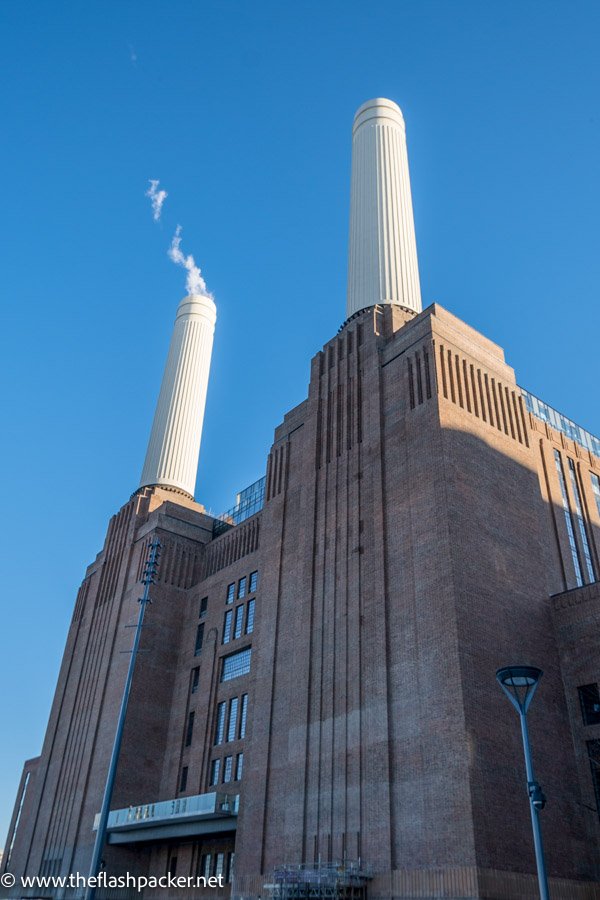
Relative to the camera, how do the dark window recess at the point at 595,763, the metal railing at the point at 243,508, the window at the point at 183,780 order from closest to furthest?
the dark window recess at the point at 595,763
the window at the point at 183,780
the metal railing at the point at 243,508

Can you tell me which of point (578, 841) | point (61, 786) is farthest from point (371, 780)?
point (61, 786)

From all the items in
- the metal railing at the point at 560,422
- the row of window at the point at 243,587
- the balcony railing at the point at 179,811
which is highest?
the metal railing at the point at 560,422

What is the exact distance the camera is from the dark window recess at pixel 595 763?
33.5m

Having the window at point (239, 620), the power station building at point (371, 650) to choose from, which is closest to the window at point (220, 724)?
the power station building at point (371, 650)

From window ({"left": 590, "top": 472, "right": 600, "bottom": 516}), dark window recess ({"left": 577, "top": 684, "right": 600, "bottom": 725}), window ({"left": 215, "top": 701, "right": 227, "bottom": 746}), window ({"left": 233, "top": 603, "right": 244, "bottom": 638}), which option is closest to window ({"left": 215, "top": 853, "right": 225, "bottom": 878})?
window ({"left": 215, "top": 701, "right": 227, "bottom": 746})

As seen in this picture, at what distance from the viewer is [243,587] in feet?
185

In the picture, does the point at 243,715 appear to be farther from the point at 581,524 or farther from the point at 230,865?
the point at 581,524

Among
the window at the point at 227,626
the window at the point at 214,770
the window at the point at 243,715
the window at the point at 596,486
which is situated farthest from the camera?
the window at the point at 227,626

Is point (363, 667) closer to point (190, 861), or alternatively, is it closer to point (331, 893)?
point (331, 893)

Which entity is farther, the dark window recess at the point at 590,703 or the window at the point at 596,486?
the window at the point at 596,486

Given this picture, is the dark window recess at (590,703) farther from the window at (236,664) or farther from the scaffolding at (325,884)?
the window at (236,664)

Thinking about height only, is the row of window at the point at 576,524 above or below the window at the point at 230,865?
above

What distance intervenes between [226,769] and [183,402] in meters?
41.9

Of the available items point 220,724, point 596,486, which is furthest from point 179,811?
point 596,486
